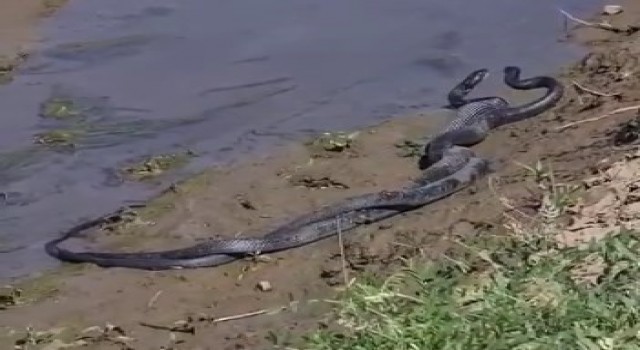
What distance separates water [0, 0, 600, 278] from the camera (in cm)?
839

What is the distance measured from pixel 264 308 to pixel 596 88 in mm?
4151

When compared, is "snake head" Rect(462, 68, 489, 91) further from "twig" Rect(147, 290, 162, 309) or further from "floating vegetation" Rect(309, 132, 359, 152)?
"twig" Rect(147, 290, 162, 309)

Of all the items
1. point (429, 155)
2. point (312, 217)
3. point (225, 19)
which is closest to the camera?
point (312, 217)

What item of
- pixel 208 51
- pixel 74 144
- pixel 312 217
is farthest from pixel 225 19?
pixel 312 217

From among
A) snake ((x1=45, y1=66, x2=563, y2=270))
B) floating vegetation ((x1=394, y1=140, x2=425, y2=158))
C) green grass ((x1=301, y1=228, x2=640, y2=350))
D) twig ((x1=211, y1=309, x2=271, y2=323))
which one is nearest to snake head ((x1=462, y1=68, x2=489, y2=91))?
snake ((x1=45, y1=66, x2=563, y2=270))

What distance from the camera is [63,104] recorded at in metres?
9.95

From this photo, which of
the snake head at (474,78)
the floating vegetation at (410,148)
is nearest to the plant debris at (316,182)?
the floating vegetation at (410,148)

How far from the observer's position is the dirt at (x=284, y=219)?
581cm

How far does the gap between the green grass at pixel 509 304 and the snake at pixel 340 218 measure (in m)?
1.78

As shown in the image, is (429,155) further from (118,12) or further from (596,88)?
(118,12)

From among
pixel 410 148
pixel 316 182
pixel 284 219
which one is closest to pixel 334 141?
pixel 410 148

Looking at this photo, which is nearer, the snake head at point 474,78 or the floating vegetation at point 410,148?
the floating vegetation at point 410,148

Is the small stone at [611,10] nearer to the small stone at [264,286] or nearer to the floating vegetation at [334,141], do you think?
the floating vegetation at [334,141]

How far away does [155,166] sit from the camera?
8492 mm
